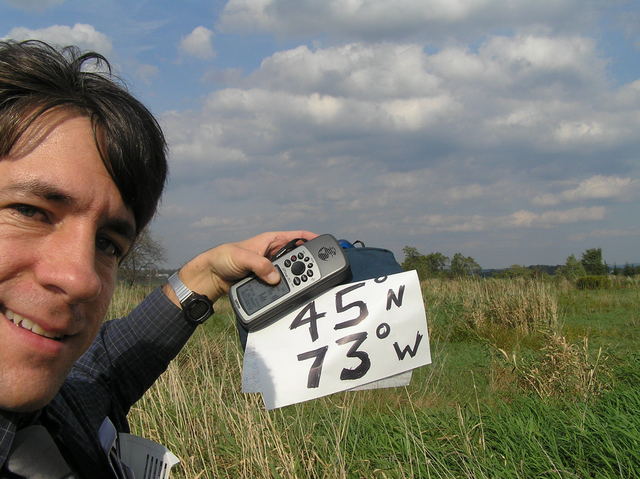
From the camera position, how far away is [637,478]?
247 centimetres

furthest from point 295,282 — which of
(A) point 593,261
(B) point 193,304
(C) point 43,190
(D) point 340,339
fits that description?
(A) point 593,261

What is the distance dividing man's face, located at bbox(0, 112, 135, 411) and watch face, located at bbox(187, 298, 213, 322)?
Result: 2.15ft

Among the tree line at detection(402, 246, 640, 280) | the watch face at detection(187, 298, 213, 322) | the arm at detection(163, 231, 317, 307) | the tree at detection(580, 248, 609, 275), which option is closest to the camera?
the arm at detection(163, 231, 317, 307)

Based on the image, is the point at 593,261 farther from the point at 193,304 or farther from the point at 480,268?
the point at 193,304

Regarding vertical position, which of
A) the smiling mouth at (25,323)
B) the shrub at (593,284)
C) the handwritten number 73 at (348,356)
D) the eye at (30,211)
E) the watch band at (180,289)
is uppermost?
the eye at (30,211)

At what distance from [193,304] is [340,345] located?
0.55m

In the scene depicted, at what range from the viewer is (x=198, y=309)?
191 cm

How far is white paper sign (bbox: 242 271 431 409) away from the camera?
1593 millimetres

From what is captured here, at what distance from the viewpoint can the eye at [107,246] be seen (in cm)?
136

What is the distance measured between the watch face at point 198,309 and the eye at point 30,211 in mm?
778

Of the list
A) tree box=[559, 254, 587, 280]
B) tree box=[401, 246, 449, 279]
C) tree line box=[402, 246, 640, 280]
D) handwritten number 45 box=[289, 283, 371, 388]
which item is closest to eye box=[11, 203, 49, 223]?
handwritten number 45 box=[289, 283, 371, 388]

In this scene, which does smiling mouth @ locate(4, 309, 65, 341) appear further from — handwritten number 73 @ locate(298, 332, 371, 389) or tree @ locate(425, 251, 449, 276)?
tree @ locate(425, 251, 449, 276)

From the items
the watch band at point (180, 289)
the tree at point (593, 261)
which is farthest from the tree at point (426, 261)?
the watch band at point (180, 289)

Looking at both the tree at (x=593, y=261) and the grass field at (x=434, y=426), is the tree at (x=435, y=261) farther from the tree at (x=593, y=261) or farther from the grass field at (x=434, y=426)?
the grass field at (x=434, y=426)
